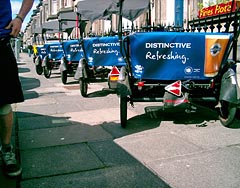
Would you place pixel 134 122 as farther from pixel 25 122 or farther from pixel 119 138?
pixel 25 122

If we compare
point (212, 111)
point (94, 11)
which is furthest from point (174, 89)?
point (94, 11)

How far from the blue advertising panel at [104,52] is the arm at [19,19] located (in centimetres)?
474

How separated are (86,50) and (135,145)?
5072mm

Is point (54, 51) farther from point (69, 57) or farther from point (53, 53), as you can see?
point (69, 57)

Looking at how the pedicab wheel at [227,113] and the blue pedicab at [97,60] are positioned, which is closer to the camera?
the pedicab wheel at [227,113]

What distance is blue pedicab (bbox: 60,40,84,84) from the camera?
1006 cm

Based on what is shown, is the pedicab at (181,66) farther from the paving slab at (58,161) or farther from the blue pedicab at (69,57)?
the blue pedicab at (69,57)

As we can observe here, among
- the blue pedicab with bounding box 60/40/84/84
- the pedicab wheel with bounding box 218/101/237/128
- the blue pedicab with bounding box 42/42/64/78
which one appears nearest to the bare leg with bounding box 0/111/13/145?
the pedicab wheel with bounding box 218/101/237/128

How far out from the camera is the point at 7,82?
10.2 feet

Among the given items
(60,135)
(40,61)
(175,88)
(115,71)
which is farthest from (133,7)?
(60,135)

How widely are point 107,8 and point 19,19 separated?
7.34 meters

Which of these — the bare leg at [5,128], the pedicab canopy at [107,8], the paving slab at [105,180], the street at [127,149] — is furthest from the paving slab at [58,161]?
the pedicab canopy at [107,8]

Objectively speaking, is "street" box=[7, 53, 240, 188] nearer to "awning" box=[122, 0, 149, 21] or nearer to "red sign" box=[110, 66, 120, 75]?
"red sign" box=[110, 66, 120, 75]

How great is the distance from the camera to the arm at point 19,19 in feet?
10.4
